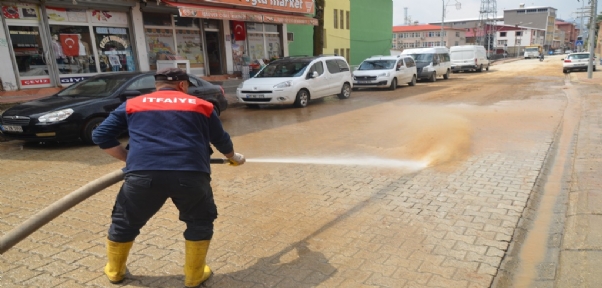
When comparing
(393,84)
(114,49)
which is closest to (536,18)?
(393,84)

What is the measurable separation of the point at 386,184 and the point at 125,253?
3.42 m

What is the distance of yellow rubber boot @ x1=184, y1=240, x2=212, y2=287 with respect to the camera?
3008 mm

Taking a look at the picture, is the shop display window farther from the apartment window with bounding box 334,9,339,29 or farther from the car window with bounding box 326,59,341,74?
the apartment window with bounding box 334,9,339,29

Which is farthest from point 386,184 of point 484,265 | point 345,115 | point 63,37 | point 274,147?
point 63,37

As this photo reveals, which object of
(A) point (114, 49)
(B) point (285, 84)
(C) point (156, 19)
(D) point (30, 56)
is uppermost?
(C) point (156, 19)

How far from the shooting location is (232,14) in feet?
53.4

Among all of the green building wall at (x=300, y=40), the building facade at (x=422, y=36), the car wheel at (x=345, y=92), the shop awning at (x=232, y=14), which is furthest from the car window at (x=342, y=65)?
the building facade at (x=422, y=36)

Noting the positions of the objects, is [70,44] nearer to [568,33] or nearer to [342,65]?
[342,65]

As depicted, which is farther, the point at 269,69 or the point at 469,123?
the point at 269,69

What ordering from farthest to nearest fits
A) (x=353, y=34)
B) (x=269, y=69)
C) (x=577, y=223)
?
(x=353, y=34)
(x=269, y=69)
(x=577, y=223)

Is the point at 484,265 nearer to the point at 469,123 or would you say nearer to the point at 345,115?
the point at 469,123

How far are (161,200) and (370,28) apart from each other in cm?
3516

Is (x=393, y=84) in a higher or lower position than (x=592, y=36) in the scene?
lower

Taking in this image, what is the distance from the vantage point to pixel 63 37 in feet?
43.8
